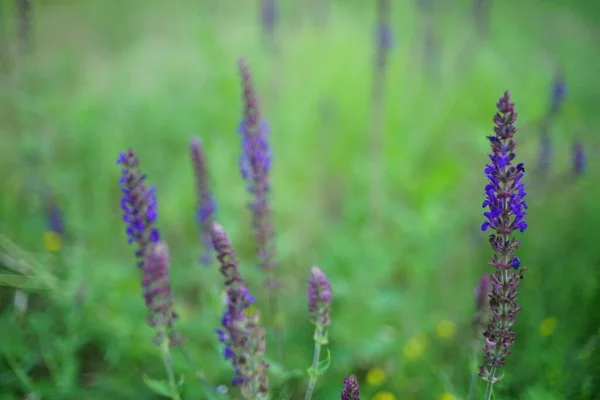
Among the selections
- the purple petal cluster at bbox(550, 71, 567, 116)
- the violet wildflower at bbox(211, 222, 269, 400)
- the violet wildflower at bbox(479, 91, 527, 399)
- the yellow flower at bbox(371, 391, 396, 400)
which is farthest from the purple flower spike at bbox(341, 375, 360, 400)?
the purple petal cluster at bbox(550, 71, 567, 116)

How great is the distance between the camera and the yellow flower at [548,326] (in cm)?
269

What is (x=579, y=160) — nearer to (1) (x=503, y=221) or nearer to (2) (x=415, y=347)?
(2) (x=415, y=347)

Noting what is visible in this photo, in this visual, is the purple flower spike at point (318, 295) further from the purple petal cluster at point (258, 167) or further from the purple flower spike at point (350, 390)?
the purple petal cluster at point (258, 167)

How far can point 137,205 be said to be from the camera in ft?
5.82

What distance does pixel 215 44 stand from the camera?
4.87 m

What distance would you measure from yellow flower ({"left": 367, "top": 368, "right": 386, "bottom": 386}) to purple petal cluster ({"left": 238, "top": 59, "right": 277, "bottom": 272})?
2.89 ft

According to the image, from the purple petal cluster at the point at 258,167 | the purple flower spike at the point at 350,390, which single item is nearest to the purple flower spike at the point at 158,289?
the purple petal cluster at the point at 258,167

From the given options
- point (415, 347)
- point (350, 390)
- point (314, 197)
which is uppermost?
point (314, 197)

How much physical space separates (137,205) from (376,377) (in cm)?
167

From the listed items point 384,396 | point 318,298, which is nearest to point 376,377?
point 384,396

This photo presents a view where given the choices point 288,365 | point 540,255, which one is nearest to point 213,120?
point 288,365

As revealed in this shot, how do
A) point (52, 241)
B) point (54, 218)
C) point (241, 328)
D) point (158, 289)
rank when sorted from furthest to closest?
point (52, 241), point (54, 218), point (158, 289), point (241, 328)

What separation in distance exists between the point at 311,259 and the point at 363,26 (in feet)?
14.1

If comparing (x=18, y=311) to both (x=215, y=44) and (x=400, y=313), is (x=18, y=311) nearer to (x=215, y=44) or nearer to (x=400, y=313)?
(x=400, y=313)
